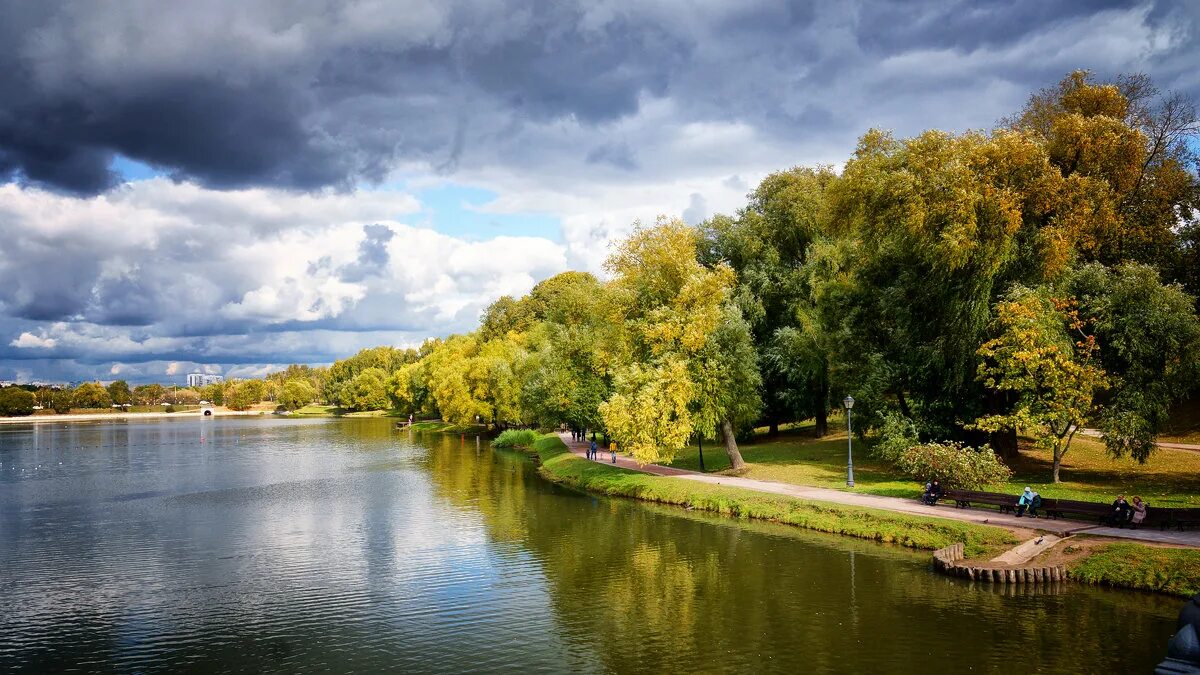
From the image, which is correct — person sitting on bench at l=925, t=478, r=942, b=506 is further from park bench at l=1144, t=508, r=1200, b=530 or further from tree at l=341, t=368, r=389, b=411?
tree at l=341, t=368, r=389, b=411

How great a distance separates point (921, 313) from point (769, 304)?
16.0 m

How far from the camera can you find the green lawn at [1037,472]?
3209 cm

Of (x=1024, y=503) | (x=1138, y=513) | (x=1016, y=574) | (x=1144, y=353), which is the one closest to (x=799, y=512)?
(x=1024, y=503)

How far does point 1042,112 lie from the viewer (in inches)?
→ 1725

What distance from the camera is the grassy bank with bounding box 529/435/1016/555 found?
27578 millimetres

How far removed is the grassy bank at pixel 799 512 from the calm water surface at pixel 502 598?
4.02 ft

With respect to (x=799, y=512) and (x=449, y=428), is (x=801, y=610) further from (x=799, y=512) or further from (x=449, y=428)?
(x=449, y=428)

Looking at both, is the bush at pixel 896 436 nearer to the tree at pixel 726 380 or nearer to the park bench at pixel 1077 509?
the park bench at pixel 1077 509

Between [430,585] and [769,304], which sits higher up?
[769,304]

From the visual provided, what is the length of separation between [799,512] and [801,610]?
39.5 feet

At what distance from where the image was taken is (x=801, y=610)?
21.8 meters

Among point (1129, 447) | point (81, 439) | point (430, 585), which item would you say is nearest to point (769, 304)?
point (1129, 447)

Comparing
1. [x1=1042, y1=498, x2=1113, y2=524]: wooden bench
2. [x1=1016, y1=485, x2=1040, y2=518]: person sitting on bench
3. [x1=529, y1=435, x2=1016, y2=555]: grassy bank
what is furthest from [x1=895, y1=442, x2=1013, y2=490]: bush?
[x1=529, y1=435, x2=1016, y2=555]: grassy bank

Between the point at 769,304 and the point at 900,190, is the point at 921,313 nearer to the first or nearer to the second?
the point at 900,190
